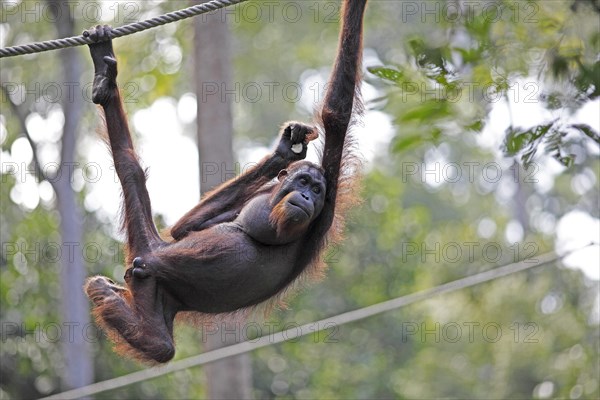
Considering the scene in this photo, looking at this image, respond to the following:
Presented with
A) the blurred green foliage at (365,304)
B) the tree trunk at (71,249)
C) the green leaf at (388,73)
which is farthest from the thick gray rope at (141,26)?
the tree trunk at (71,249)

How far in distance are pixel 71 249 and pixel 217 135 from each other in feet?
10.3

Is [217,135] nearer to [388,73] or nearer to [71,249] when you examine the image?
[71,249]

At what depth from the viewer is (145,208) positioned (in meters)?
4.95

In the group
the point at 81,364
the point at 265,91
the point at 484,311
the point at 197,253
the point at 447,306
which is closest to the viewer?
the point at 197,253

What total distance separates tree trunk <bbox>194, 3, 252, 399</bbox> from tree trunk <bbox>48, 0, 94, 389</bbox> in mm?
2850

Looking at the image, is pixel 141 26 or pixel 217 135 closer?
pixel 141 26

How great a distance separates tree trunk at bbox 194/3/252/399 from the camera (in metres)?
9.05

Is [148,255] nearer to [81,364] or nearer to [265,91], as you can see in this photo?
[81,364]

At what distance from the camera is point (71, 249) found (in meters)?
11.6

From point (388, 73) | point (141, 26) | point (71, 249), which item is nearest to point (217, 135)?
point (71, 249)

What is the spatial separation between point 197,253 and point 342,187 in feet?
2.82

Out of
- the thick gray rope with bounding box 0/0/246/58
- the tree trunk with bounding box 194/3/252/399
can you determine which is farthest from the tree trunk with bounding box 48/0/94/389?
the thick gray rope with bounding box 0/0/246/58

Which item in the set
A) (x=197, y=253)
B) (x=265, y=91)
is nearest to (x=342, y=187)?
(x=197, y=253)

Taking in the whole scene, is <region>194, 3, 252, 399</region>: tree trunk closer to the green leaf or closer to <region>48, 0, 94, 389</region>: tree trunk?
<region>48, 0, 94, 389</region>: tree trunk
